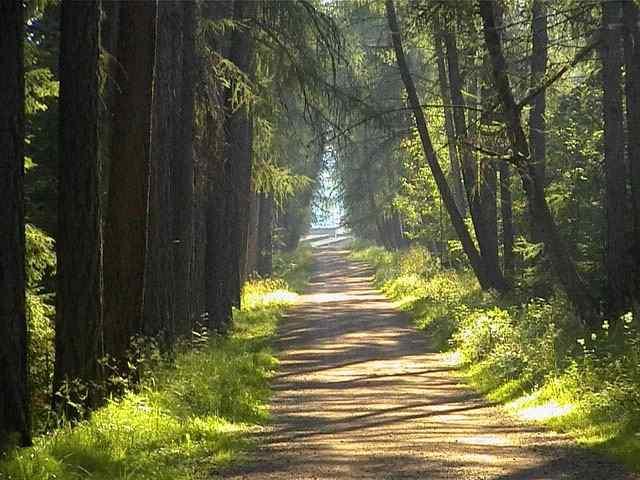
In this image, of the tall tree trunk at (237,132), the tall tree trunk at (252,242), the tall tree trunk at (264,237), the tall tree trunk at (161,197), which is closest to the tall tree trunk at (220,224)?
the tall tree trunk at (237,132)

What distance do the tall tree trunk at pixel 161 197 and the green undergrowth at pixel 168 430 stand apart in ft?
2.39

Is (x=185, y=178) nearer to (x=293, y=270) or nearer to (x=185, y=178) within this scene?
(x=185, y=178)

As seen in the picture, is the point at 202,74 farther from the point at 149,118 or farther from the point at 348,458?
the point at 348,458

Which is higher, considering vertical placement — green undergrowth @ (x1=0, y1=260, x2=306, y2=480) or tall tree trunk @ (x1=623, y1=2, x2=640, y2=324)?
tall tree trunk @ (x1=623, y1=2, x2=640, y2=324)

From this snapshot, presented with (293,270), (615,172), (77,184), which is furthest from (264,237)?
(77,184)

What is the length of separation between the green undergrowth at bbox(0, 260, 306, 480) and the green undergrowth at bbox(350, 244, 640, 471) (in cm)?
341

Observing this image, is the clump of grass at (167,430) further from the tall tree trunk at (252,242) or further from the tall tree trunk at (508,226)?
the tall tree trunk at (252,242)

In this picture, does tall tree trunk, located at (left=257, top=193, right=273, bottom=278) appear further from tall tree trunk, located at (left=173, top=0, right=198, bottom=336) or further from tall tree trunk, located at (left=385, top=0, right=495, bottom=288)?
tall tree trunk, located at (left=173, top=0, right=198, bottom=336)

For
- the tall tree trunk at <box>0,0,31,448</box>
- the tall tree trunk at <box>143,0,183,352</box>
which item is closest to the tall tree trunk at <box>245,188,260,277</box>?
the tall tree trunk at <box>143,0,183,352</box>

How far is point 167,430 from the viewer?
9375 mm

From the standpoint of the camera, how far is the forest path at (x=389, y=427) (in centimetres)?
816

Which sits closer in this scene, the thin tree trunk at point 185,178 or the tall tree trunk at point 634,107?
the tall tree trunk at point 634,107

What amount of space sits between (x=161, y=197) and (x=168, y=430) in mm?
5524

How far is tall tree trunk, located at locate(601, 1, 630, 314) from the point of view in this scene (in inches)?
566
